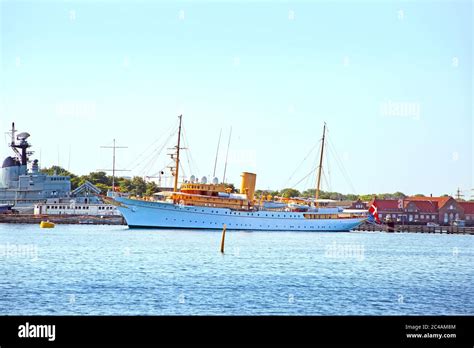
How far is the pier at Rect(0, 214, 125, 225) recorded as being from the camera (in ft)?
380

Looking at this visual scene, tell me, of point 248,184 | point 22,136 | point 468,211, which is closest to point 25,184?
point 22,136

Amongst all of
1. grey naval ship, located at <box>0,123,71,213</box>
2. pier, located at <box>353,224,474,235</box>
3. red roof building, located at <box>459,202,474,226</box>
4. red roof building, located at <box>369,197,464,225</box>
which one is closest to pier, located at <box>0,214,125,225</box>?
grey naval ship, located at <box>0,123,71,213</box>

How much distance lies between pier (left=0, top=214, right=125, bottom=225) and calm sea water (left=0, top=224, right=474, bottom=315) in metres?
53.1

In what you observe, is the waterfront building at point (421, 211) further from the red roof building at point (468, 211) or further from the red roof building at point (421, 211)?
the red roof building at point (468, 211)

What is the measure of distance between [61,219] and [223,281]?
276ft

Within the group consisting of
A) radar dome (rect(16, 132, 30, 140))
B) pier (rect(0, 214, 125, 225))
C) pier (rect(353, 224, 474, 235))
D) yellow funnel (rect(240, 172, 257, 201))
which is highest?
radar dome (rect(16, 132, 30, 140))

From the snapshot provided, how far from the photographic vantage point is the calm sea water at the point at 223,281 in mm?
30766

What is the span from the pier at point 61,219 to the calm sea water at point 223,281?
174ft

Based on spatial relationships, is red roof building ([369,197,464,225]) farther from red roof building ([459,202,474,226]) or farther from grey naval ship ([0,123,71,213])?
grey naval ship ([0,123,71,213])

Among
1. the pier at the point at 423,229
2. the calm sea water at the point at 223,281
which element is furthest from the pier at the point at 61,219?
the calm sea water at the point at 223,281

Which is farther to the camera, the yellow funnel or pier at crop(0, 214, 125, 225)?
pier at crop(0, 214, 125, 225)

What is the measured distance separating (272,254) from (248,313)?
28.2 m

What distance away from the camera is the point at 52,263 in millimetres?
46438

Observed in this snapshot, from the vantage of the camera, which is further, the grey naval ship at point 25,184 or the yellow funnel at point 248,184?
the grey naval ship at point 25,184
